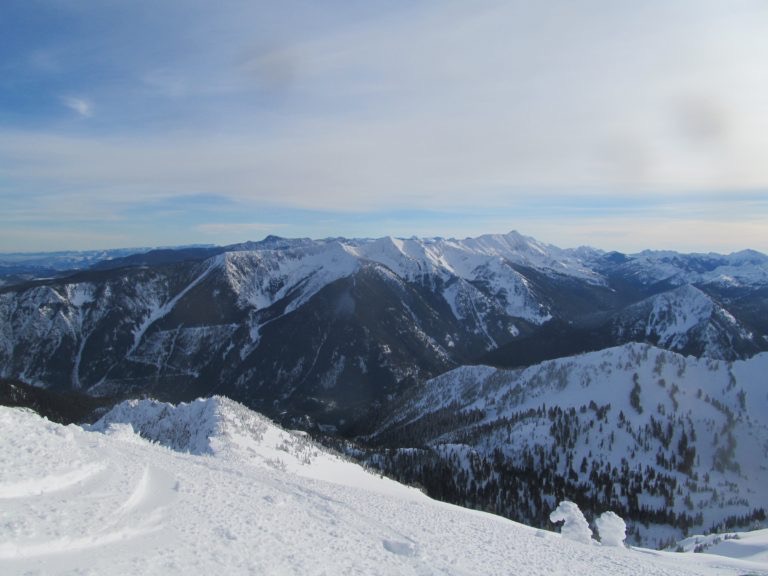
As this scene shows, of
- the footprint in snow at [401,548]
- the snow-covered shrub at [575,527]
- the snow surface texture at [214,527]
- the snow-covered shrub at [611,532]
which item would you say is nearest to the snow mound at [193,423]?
the snow surface texture at [214,527]

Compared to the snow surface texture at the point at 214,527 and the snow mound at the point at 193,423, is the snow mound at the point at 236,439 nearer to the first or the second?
the snow mound at the point at 193,423

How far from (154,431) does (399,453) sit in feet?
288

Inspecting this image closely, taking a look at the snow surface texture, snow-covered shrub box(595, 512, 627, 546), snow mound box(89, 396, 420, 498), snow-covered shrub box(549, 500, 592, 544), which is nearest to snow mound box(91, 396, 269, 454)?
snow mound box(89, 396, 420, 498)

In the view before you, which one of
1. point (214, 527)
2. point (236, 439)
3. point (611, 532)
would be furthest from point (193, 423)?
point (214, 527)

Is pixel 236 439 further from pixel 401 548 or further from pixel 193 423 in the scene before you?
pixel 401 548

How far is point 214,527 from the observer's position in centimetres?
2580

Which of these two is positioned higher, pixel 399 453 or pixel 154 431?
pixel 154 431

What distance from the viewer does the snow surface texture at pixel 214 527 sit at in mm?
21234

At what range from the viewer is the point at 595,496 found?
163 metres

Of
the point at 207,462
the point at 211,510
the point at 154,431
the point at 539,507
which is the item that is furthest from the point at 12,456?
the point at 539,507

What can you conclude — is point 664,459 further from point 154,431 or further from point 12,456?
point 12,456

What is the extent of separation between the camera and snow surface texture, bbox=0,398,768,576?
69.7 feet

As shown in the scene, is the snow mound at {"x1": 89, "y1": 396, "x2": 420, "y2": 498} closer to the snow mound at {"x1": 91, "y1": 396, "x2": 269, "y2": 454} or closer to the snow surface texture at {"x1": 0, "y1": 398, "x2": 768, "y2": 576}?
the snow mound at {"x1": 91, "y1": 396, "x2": 269, "y2": 454}

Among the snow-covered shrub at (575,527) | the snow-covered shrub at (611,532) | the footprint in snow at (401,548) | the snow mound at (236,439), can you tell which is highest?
the footprint in snow at (401,548)
